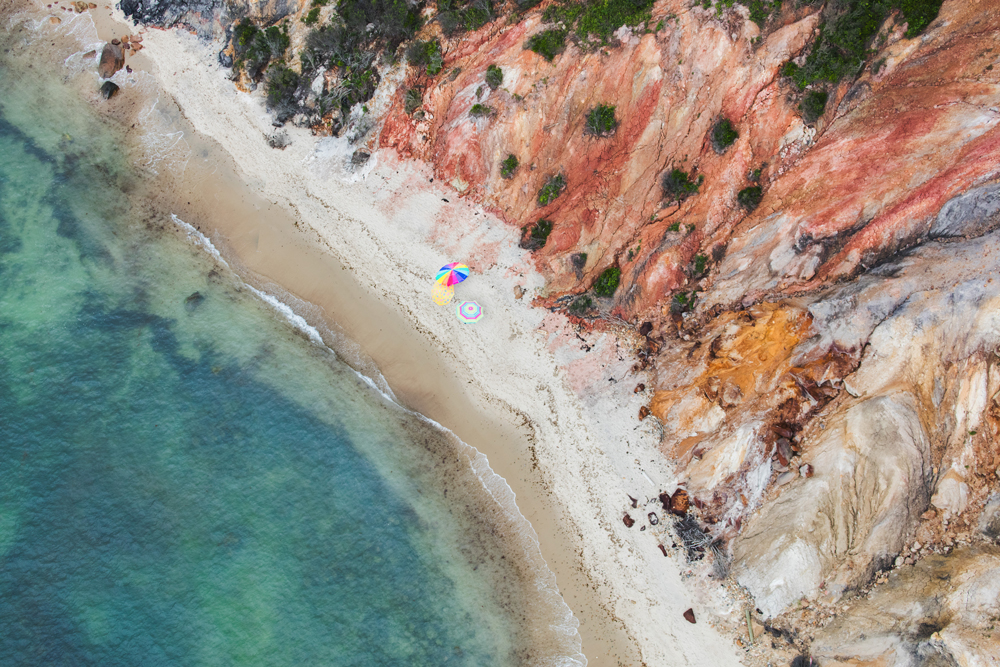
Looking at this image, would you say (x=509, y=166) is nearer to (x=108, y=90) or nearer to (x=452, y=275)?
(x=452, y=275)

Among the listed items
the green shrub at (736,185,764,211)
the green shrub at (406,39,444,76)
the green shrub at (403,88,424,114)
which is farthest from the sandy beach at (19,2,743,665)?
the green shrub at (736,185,764,211)

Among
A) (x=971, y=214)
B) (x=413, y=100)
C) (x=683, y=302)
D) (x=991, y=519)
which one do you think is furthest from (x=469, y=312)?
(x=991, y=519)

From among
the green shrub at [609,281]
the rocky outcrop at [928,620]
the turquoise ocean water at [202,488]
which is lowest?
the turquoise ocean water at [202,488]

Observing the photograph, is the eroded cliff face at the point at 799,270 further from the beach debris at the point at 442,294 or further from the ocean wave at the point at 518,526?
the ocean wave at the point at 518,526

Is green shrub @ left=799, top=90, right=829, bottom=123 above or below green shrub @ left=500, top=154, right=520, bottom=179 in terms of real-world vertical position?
above

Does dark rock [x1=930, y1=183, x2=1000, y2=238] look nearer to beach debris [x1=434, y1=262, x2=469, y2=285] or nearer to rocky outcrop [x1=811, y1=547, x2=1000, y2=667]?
rocky outcrop [x1=811, y1=547, x2=1000, y2=667]

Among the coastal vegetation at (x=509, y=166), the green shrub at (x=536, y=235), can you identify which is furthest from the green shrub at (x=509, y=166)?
the green shrub at (x=536, y=235)
